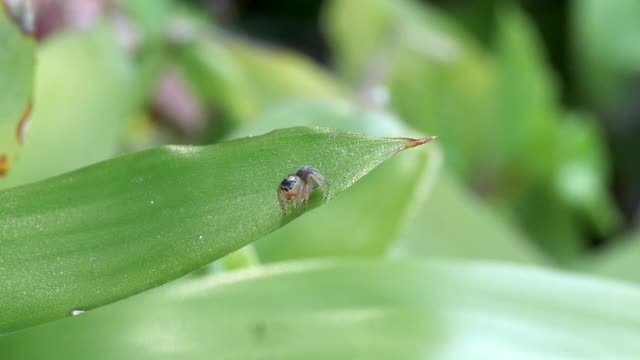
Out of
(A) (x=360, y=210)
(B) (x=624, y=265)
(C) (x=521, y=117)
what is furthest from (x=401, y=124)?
(C) (x=521, y=117)

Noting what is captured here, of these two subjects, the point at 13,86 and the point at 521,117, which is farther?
the point at 521,117

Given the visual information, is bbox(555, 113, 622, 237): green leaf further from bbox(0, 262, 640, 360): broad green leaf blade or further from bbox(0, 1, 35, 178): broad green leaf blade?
bbox(0, 1, 35, 178): broad green leaf blade

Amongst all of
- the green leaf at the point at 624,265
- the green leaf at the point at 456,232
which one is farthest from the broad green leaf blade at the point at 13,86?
the green leaf at the point at 624,265

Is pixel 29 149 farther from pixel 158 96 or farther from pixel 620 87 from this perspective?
pixel 620 87

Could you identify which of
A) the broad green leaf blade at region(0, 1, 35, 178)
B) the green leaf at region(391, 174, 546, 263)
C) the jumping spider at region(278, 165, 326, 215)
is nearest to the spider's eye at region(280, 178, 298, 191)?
the jumping spider at region(278, 165, 326, 215)

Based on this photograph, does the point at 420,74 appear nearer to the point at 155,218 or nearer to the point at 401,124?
the point at 401,124

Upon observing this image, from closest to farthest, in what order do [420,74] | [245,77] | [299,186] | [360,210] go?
[299,186]
[360,210]
[245,77]
[420,74]

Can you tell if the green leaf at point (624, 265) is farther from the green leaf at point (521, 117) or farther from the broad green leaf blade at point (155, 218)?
the broad green leaf blade at point (155, 218)
